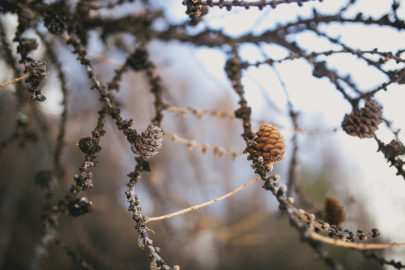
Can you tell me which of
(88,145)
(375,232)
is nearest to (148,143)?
(88,145)

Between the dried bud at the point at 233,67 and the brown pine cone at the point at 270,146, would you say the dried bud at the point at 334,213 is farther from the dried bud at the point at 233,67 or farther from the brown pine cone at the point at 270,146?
the dried bud at the point at 233,67

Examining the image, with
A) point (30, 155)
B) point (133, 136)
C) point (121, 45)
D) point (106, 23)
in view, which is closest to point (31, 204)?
point (30, 155)

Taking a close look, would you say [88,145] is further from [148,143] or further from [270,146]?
[270,146]

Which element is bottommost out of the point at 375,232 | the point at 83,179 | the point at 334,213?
the point at 375,232

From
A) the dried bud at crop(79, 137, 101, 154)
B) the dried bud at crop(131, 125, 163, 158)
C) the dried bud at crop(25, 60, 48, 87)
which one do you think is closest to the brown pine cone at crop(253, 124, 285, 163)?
the dried bud at crop(131, 125, 163, 158)

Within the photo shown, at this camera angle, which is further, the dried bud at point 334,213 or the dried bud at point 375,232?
the dried bud at point 334,213

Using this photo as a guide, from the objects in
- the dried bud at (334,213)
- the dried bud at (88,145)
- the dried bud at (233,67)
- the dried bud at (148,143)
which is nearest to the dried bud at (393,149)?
the dried bud at (334,213)
